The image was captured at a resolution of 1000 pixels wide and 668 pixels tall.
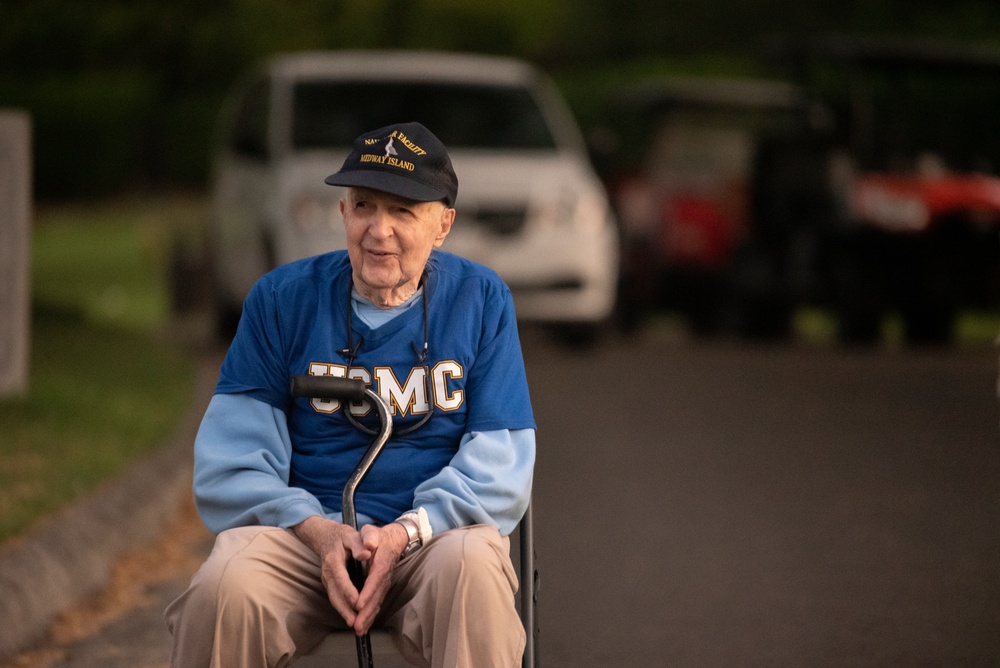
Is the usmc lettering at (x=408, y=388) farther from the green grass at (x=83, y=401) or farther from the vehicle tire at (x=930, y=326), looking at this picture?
the vehicle tire at (x=930, y=326)

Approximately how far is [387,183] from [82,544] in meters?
2.74

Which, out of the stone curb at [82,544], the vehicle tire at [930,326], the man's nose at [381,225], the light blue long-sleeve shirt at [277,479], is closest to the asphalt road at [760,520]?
the stone curb at [82,544]

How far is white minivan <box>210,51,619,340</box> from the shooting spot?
41.0ft

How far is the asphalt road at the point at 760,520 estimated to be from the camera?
5.79 meters

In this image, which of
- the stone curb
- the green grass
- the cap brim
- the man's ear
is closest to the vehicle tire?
the green grass

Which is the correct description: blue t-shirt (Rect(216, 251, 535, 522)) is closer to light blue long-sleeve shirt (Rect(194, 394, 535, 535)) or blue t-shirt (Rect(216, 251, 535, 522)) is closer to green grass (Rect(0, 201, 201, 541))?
light blue long-sleeve shirt (Rect(194, 394, 535, 535))

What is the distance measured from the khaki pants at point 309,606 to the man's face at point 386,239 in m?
0.60

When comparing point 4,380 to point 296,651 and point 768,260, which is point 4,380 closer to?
point 296,651

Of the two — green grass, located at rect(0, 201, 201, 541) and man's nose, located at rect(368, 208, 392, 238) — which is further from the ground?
man's nose, located at rect(368, 208, 392, 238)

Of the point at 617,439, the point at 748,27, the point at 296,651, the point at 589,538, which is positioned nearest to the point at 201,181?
the point at 748,27

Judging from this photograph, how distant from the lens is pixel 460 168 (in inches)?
499

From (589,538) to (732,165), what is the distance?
9040 mm

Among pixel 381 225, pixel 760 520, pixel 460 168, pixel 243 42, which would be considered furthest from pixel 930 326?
pixel 381 225

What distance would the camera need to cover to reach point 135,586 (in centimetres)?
640
